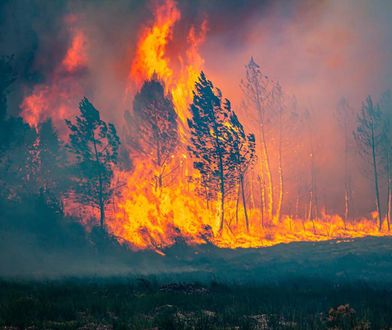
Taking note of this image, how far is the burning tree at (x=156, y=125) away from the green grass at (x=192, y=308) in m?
30.0

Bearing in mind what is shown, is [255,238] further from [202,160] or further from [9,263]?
[9,263]

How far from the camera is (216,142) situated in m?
49.5

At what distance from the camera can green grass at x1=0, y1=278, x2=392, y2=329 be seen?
13.1 meters

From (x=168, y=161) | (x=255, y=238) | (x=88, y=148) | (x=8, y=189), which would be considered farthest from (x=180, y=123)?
(x=8, y=189)

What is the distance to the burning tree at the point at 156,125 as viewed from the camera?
51.9 metres

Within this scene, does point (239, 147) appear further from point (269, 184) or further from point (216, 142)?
point (269, 184)

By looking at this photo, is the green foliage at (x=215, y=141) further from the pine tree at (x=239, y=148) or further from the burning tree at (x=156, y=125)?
the burning tree at (x=156, y=125)

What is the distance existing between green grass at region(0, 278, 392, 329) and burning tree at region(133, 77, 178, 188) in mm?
29996

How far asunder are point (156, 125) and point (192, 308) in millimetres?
37004

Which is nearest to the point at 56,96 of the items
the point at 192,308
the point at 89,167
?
the point at 89,167

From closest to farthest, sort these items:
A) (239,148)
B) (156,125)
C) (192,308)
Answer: (192,308) → (239,148) → (156,125)

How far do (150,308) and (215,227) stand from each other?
33055 millimetres

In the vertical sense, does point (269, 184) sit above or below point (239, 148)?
below

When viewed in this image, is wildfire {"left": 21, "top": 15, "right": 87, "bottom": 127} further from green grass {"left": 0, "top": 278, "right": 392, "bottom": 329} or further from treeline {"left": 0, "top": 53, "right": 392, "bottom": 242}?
green grass {"left": 0, "top": 278, "right": 392, "bottom": 329}
